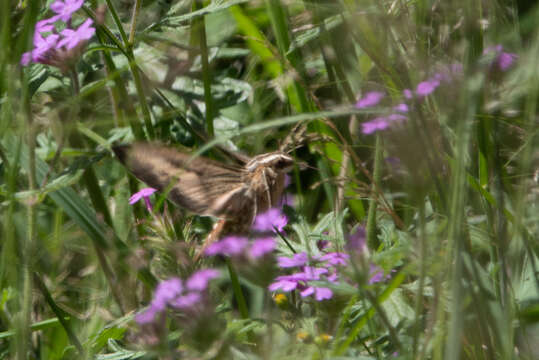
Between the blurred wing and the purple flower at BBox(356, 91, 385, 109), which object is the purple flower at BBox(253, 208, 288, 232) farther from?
the purple flower at BBox(356, 91, 385, 109)

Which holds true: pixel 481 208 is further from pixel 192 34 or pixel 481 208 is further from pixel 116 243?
pixel 192 34

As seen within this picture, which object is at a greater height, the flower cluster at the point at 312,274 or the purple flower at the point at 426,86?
the purple flower at the point at 426,86

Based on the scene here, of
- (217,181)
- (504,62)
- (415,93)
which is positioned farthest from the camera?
(217,181)

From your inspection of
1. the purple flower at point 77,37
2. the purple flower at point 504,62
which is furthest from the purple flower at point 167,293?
the purple flower at point 504,62

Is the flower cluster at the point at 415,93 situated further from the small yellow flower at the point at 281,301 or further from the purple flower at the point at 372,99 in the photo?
the small yellow flower at the point at 281,301

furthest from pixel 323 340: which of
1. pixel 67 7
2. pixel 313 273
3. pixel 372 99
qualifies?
pixel 67 7

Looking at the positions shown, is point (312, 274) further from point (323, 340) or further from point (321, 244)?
point (321, 244)

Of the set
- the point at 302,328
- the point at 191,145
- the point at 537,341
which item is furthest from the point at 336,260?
the point at 191,145
